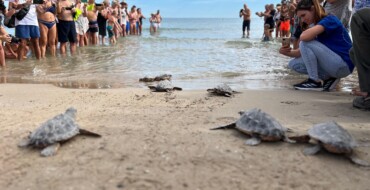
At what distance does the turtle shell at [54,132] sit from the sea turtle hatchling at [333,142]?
1.75 m

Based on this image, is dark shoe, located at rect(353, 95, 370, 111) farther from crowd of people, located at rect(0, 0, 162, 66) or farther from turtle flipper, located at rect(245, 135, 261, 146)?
crowd of people, located at rect(0, 0, 162, 66)

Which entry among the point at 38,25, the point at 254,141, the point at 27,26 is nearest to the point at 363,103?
the point at 254,141

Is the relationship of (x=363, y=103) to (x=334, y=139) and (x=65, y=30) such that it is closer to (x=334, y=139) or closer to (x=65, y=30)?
(x=334, y=139)

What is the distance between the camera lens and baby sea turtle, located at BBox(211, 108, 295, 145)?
263cm

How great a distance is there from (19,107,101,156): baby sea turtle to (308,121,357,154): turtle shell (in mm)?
1675

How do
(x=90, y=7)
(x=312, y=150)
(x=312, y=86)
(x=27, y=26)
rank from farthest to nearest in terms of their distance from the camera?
1. (x=90, y=7)
2. (x=27, y=26)
3. (x=312, y=86)
4. (x=312, y=150)

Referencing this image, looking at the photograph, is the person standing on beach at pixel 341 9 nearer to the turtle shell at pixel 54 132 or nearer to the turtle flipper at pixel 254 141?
the turtle flipper at pixel 254 141

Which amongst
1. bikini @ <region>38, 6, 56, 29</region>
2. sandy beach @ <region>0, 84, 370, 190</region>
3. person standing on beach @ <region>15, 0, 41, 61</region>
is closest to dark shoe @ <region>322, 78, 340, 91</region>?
sandy beach @ <region>0, 84, 370, 190</region>

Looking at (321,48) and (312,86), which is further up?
(321,48)

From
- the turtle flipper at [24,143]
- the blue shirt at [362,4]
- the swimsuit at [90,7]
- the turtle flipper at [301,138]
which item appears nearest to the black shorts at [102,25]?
the swimsuit at [90,7]

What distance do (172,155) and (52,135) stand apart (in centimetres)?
90

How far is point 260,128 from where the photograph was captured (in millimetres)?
2676

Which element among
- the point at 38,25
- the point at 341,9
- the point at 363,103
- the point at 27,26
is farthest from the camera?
the point at 38,25

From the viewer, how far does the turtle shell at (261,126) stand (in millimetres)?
2629
